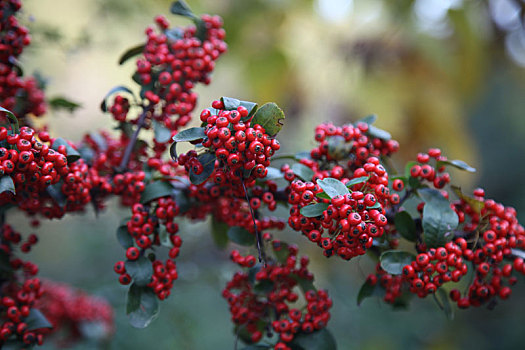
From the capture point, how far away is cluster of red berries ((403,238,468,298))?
728 mm

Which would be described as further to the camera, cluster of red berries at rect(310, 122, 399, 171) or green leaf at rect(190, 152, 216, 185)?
cluster of red berries at rect(310, 122, 399, 171)

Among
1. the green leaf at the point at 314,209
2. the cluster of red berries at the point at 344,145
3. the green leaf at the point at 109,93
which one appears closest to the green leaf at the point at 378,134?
the cluster of red berries at the point at 344,145

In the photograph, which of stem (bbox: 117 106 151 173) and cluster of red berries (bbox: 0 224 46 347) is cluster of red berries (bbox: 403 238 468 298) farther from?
cluster of red berries (bbox: 0 224 46 347)

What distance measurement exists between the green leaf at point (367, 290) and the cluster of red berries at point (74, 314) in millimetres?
955

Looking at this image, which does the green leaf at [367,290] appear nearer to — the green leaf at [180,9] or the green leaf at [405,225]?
the green leaf at [405,225]

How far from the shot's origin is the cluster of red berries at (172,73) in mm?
879

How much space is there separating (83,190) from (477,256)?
678 mm

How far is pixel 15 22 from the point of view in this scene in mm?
869

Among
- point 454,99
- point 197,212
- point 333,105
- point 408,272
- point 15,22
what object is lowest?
point 408,272

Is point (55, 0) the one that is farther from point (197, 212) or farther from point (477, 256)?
point (477, 256)

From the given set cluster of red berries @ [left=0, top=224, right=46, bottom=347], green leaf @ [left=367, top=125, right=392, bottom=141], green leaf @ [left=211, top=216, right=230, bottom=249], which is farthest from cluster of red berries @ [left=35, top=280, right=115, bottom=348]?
green leaf @ [left=367, top=125, right=392, bottom=141]

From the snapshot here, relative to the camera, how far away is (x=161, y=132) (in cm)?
86

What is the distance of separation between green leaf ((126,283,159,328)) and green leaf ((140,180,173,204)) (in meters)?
0.15

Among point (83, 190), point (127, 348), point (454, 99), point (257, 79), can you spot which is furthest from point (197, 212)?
point (454, 99)
